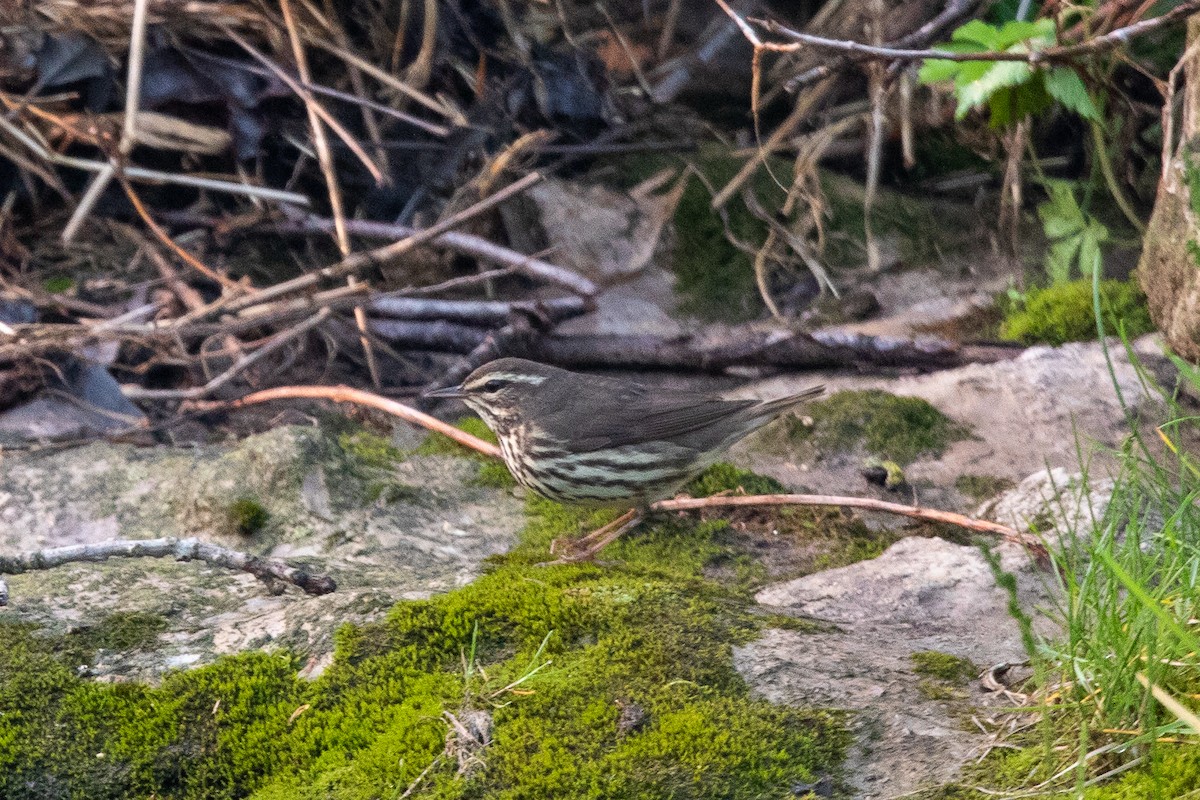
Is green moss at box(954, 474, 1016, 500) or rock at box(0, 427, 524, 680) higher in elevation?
green moss at box(954, 474, 1016, 500)

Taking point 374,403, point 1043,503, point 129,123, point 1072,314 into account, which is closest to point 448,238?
point 374,403

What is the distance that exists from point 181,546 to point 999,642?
7.50 ft

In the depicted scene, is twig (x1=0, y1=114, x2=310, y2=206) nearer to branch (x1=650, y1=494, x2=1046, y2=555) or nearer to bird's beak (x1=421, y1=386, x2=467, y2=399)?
bird's beak (x1=421, y1=386, x2=467, y2=399)

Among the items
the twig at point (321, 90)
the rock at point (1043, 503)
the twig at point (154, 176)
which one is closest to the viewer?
the rock at point (1043, 503)

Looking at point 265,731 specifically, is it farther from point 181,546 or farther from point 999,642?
point 999,642

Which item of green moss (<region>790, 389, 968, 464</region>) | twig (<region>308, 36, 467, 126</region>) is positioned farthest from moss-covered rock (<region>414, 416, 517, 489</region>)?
twig (<region>308, 36, 467, 126</region>)

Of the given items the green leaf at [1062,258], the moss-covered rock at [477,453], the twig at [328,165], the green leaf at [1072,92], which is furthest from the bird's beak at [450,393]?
the green leaf at [1062,258]

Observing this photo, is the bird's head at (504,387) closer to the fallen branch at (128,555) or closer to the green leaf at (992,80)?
the fallen branch at (128,555)

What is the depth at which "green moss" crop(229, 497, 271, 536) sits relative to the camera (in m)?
4.13

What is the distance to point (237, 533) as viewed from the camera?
4137 millimetres

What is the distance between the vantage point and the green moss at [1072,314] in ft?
17.4

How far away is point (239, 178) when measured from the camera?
6.34m

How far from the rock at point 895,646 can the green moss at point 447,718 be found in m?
0.09

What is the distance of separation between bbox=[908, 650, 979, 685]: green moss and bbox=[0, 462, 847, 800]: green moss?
1.33ft
